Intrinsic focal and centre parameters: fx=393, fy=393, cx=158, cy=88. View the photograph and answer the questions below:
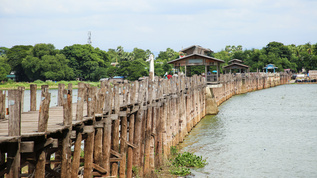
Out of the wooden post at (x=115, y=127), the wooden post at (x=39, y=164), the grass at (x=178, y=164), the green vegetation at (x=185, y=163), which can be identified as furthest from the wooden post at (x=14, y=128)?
the green vegetation at (x=185, y=163)

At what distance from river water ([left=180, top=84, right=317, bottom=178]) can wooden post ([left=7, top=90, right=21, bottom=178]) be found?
39.5 ft

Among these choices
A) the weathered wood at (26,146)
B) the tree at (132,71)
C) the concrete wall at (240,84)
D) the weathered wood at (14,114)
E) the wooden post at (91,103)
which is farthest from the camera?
the tree at (132,71)

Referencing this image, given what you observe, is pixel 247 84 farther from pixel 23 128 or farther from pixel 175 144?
pixel 23 128

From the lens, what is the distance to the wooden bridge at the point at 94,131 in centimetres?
769

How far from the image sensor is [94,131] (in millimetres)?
11148

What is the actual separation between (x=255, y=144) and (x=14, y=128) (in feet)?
70.4

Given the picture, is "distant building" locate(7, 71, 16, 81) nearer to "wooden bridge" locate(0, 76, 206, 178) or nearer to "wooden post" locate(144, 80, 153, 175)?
"wooden bridge" locate(0, 76, 206, 178)

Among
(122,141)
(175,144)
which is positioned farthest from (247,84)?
(122,141)

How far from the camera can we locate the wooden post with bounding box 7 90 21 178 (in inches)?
280

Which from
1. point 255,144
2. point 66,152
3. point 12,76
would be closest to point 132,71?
point 12,76

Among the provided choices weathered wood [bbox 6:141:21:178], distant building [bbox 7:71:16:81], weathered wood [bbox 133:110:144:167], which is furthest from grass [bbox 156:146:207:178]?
distant building [bbox 7:71:16:81]

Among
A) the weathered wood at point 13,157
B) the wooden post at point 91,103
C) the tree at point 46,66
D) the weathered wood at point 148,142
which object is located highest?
the tree at point 46,66

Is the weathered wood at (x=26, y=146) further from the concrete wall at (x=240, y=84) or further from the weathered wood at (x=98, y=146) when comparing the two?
the concrete wall at (x=240, y=84)

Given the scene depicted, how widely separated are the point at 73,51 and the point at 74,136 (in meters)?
93.3
